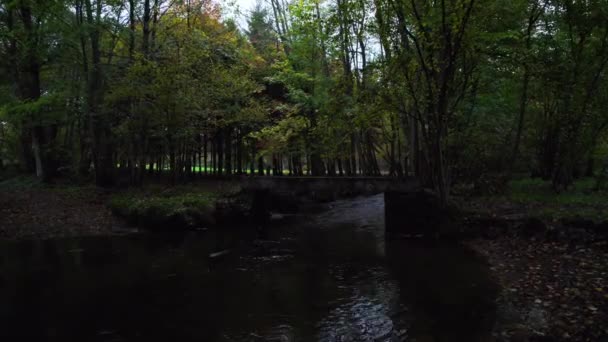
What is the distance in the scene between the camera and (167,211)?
1497cm

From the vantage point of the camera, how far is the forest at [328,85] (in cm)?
1239

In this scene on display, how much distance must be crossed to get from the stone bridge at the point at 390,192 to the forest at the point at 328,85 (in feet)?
3.08

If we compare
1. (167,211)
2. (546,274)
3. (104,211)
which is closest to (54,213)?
(104,211)

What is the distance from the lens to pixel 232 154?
31875mm

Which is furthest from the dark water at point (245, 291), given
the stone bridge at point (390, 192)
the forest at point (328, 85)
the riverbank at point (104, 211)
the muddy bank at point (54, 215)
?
the forest at point (328, 85)

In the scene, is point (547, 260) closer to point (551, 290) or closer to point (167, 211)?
point (551, 290)

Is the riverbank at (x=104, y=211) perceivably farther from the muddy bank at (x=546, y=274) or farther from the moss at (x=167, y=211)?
the muddy bank at (x=546, y=274)

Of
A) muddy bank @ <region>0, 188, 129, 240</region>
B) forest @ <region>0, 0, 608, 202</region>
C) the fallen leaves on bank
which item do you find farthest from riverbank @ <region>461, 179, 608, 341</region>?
muddy bank @ <region>0, 188, 129, 240</region>

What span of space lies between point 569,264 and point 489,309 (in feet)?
8.84

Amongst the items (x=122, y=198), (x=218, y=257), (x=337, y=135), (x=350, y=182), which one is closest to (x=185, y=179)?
(x=122, y=198)

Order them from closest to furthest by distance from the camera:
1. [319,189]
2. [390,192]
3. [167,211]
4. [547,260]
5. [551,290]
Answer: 1. [551,290]
2. [547,260]
3. [390,192]
4. [167,211]
5. [319,189]

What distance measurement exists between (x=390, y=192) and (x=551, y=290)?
7004 millimetres

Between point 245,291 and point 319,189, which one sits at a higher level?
point 319,189

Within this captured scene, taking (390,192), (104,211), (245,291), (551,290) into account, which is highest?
(390,192)
